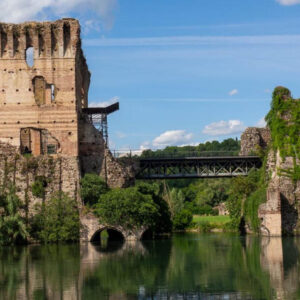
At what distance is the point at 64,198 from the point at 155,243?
7820 mm

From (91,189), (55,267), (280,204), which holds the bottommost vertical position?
(55,267)

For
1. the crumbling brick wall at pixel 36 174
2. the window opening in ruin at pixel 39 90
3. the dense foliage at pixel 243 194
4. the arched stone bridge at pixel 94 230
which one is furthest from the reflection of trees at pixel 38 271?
the dense foliage at pixel 243 194

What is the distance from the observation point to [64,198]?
47.1 m

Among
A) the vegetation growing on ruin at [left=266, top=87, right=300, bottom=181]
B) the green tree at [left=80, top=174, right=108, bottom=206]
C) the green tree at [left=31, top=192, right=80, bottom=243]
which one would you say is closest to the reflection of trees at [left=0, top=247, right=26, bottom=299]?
the green tree at [left=31, top=192, right=80, bottom=243]

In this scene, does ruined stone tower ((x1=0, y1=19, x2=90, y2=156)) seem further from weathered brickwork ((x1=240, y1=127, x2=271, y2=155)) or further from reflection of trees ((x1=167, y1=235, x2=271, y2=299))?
weathered brickwork ((x1=240, y1=127, x2=271, y2=155))

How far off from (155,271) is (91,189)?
19586 millimetres

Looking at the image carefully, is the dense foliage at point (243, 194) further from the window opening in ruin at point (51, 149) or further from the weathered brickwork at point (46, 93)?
the window opening in ruin at point (51, 149)

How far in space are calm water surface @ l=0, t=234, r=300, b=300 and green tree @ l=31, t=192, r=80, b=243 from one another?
10.9 ft

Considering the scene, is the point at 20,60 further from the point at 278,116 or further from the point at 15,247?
the point at 278,116

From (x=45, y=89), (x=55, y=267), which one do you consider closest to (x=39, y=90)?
(x=45, y=89)

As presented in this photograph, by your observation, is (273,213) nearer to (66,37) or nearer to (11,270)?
(66,37)

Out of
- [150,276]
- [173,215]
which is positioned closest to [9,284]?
[150,276]

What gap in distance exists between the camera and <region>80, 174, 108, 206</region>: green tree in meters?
47.3

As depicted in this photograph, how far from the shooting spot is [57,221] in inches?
1805
